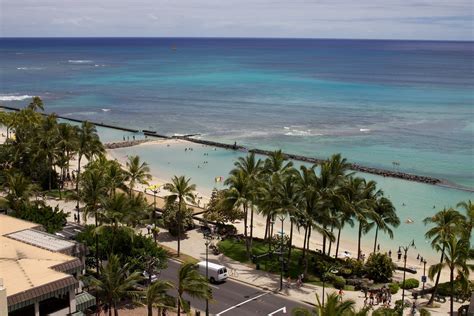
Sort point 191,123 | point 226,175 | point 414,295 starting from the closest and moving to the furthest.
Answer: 1. point 414,295
2. point 226,175
3. point 191,123

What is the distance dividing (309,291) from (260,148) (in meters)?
56.8

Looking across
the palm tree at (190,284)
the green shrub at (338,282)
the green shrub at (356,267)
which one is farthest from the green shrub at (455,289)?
Answer: the palm tree at (190,284)

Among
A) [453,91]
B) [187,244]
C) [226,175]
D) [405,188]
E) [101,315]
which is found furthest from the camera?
[453,91]

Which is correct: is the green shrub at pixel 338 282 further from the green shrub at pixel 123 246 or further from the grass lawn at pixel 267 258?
the green shrub at pixel 123 246

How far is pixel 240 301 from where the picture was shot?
3766 centimetres

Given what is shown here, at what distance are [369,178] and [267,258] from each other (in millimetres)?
36808

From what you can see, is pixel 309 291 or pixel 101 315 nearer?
pixel 101 315

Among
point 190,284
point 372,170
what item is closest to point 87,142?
point 190,284

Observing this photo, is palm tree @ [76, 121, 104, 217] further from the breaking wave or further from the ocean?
the breaking wave

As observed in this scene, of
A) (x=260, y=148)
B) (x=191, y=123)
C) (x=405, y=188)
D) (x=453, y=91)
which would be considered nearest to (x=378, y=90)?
(x=453, y=91)

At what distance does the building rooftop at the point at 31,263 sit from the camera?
25.8 m

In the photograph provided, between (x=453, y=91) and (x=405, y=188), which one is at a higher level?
(x=453, y=91)

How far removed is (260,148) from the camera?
3777 inches

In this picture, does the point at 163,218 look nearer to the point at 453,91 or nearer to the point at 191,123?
the point at 191,123
